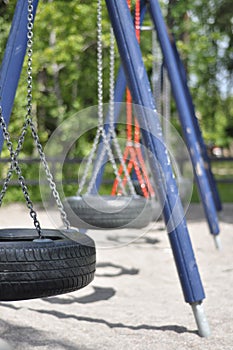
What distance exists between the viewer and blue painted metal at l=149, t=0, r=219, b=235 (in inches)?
188

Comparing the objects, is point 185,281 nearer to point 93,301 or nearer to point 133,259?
point 93,301

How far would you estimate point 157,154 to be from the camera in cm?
312

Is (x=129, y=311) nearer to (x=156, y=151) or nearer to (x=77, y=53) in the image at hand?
(x=156, y=151)

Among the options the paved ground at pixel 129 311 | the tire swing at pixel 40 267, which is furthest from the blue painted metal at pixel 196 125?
the tire swing at pixel 40 267

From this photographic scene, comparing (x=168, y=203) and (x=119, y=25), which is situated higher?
(x=119, y=25)

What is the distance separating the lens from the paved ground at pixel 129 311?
9.45 feet

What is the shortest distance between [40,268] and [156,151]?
4.00 ft

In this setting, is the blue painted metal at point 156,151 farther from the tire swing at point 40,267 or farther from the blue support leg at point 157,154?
the tire swing at point 40,267

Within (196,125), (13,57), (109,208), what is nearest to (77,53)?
(196,125)

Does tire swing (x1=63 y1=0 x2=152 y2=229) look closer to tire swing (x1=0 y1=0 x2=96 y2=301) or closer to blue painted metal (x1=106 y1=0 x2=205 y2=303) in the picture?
blue painted metal (x1=106 y1=0 x2=205 y2=303)

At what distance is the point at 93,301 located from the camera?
3848 millimetres

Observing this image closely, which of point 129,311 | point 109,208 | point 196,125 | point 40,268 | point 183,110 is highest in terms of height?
point 40,268

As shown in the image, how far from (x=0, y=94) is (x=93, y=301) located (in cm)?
159

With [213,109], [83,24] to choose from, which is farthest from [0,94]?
[213,109]
